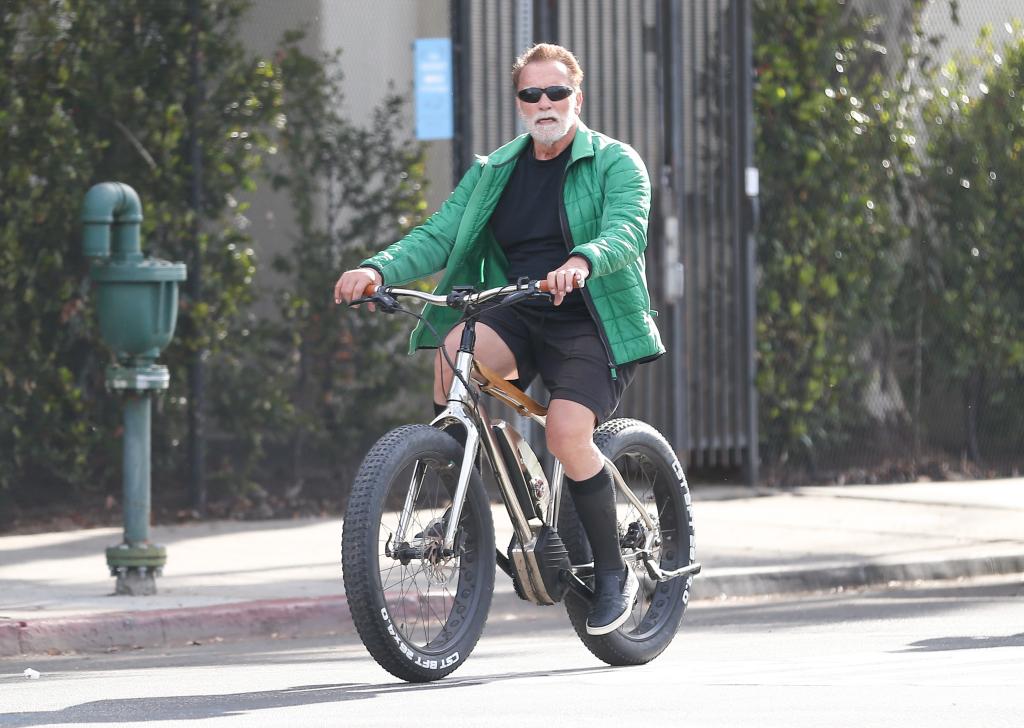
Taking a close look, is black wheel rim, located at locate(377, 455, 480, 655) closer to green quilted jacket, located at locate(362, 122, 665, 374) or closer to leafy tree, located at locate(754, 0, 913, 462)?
green quilted jacket, located at locate(362, 122, 665, 374)

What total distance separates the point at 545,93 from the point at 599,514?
1325mm

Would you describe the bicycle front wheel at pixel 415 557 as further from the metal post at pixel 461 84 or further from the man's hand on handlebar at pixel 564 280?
the metal post at pixel 461 84

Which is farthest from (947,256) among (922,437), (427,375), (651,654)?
(651,654)

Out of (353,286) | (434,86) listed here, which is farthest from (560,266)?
(434,86)

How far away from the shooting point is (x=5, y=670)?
6.80 meters

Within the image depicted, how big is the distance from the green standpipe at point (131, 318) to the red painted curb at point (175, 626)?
0.55m

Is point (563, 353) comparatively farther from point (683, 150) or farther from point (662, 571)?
point (683, 150)

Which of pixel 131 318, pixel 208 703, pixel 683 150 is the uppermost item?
pixel 683 150

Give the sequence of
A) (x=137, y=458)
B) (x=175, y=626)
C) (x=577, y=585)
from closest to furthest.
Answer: (x=577, y=585), (x=175, y=626), (x=137, y=458)

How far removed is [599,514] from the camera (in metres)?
6.25

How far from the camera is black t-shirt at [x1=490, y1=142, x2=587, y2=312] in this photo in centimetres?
627

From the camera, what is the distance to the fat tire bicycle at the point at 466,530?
573cm

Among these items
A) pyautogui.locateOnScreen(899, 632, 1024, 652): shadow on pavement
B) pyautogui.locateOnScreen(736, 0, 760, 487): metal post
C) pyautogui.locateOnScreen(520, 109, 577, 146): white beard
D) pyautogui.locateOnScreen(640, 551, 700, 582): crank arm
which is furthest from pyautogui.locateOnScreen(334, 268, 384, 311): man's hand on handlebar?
pyautogui.locateOnScreen(736, 0, 760, 487): metal post

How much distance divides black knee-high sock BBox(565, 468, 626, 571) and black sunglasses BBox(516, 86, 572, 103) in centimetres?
118
